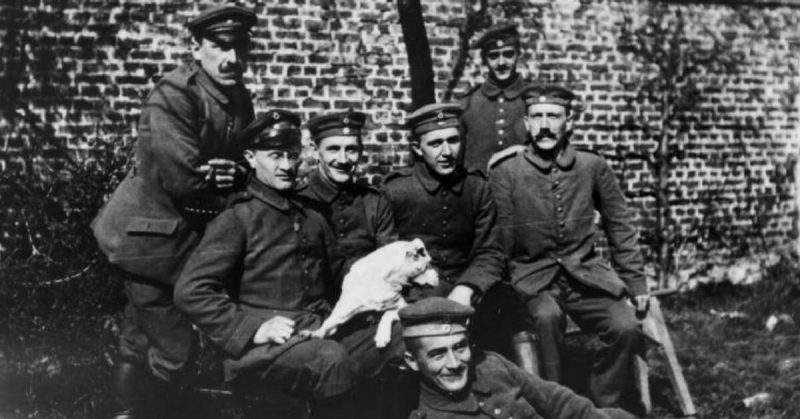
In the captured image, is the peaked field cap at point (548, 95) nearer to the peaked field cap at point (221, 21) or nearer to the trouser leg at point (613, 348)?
the trouser leg at point (613, 348)

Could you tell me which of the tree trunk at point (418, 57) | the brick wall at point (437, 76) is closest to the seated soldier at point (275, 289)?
the brick wall at point (437, 76)

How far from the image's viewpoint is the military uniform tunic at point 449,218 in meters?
4.94

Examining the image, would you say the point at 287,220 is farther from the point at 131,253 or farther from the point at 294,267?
the point at 131,253

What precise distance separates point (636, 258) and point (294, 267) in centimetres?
222

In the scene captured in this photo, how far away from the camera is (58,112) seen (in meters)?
6.89

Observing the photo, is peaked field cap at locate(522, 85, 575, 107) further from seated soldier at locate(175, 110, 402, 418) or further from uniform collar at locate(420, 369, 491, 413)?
uniform collar at locate(420, 369, 491, 413)

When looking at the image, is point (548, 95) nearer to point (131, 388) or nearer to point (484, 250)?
point (484, 250)

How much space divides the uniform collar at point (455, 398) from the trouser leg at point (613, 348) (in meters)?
1.59

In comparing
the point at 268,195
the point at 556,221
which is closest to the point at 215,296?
the point at 268,195

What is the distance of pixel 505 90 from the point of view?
20.2 ft

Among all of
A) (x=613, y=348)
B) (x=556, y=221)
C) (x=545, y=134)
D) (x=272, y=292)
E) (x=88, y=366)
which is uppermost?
(x=545, y=134)

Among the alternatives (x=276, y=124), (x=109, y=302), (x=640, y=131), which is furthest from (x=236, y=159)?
(x=640, y=131)

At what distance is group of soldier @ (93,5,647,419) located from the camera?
3816 mm

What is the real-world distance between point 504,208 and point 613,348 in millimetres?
1040
